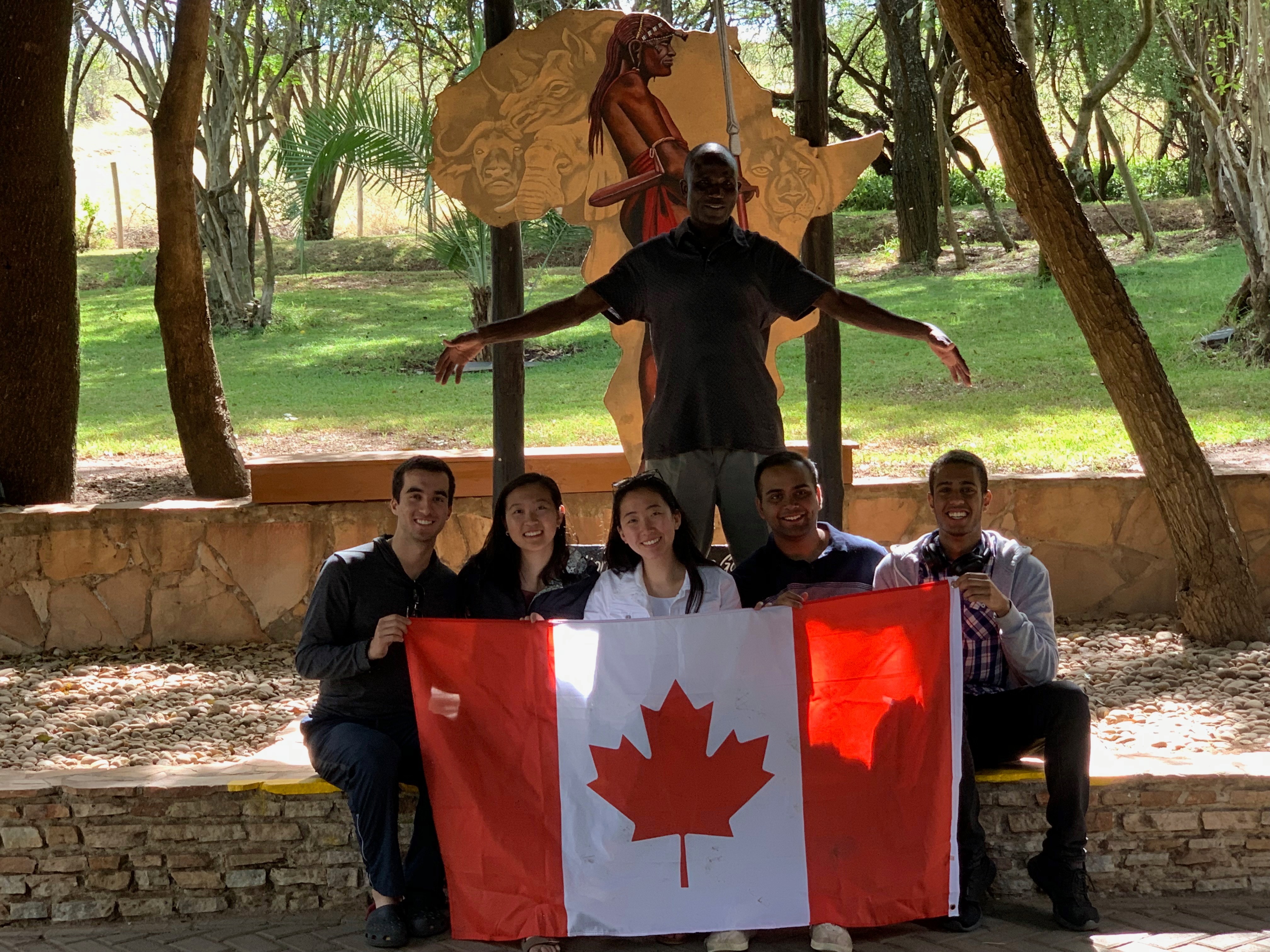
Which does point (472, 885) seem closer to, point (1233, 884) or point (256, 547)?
point (1233, 884)

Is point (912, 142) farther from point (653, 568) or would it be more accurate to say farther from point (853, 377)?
point (653, 568)

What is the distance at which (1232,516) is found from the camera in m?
6.57

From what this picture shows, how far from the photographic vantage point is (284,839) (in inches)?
163

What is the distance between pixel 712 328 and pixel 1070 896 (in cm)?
203

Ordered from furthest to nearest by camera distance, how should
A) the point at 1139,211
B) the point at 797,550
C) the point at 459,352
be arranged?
the point at 1139,211 → the point at 459,352 → the point at 797,550

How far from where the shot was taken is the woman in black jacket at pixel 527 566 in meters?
4.17

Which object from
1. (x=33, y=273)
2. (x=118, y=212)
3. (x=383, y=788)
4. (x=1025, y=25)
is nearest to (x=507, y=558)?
(x=383, y=788)

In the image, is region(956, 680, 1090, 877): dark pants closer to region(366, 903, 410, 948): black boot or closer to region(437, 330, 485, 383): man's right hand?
region(366, 903, 410, 948): black boot

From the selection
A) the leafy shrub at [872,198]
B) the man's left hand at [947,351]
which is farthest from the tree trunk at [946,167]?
the man's left hand at [947,351]

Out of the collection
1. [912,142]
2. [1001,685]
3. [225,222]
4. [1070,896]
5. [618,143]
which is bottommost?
[1070,896]

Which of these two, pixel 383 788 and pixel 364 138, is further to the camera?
pixel 364 138

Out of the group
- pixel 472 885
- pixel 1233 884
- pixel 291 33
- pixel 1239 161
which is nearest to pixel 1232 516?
pixel 1233 884

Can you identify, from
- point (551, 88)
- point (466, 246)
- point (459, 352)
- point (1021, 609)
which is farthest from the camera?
point (466, 246)

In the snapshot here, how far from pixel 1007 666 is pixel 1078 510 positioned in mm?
3016
